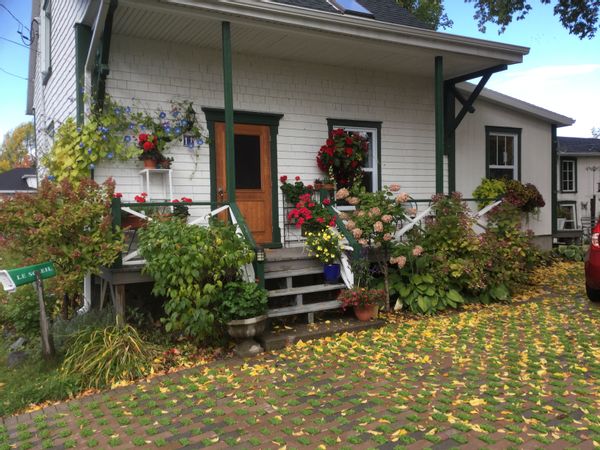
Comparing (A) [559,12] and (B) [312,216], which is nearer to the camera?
(B) [312,216]

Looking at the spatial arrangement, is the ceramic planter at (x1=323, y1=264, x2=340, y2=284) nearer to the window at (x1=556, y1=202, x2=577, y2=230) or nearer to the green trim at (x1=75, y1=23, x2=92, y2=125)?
the green trim at (x1=75, y1=23, x2=92, y2=125)

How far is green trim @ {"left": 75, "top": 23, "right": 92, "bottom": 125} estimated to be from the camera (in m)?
6.54

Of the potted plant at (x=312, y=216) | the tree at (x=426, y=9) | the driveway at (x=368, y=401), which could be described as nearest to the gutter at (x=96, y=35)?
the potted plant at (x=312, y=216)

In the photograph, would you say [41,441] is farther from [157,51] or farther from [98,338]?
[157,51]

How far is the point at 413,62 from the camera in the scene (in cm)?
818

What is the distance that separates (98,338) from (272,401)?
206 centimetres

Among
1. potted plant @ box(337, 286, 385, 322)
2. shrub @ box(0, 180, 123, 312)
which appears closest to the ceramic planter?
potted plant @ box(337, 286, 385, 322)

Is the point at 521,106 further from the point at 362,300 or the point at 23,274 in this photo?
the point at 23,274

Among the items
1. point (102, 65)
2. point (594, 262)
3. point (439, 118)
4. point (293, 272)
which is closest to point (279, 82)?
point (439, 118)

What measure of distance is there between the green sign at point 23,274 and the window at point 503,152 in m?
8.43

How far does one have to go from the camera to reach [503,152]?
34.4ft

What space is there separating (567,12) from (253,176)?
8.90m

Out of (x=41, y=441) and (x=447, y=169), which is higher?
(x=447, y=169)

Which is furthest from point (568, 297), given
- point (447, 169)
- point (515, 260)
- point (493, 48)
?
point (493, 48)
